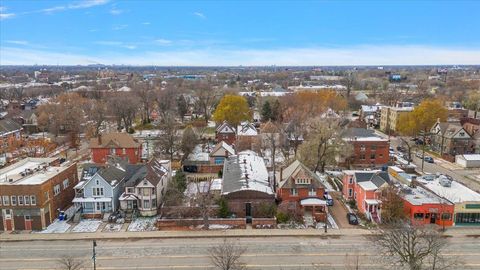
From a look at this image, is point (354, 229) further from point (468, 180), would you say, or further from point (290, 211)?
point (468, 180)

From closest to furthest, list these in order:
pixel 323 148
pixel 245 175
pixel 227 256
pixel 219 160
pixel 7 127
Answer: pixel 227 256, pixel 245 175, pixel 323 148, pixel 219 160, pixel 7 127

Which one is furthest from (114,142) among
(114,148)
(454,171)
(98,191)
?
(454,171)

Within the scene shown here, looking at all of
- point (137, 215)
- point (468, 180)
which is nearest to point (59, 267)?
point (137, 215)

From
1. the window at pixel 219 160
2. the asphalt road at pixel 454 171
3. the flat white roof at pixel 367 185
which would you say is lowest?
the asphalt road at pixel 454 171

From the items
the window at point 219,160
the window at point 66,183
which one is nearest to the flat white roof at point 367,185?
the window at point 219,160

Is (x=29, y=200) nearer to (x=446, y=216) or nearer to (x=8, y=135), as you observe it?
(x=446, y=216)

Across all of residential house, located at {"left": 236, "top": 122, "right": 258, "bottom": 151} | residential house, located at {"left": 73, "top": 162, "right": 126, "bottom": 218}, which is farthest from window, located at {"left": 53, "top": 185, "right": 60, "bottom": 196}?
residential house, located at {"left": 236, "top": 122, "right": 258, "bottom": 151}

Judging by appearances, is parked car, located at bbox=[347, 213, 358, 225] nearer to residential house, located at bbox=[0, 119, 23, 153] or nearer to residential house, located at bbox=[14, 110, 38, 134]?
residential house, located at bbox=[0, 119, 23, 153]

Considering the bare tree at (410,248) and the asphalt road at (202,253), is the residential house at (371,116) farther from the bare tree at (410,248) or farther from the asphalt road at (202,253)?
the bare tree at (410,248)
